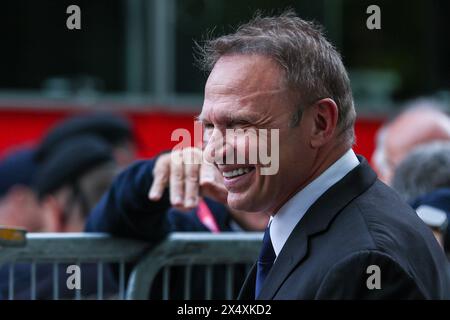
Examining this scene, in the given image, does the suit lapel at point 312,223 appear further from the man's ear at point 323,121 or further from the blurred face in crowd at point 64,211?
the blurred face in crowd at point 64,211

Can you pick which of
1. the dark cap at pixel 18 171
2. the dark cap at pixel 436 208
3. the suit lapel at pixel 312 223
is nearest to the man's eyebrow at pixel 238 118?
the suit lapel at pixel 312 223

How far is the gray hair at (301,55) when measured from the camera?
7.25 feet

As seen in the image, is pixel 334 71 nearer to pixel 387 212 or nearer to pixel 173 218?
pixel 387 212

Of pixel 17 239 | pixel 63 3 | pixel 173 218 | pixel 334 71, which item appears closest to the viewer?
pixel 334 71

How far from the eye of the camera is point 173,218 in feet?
12.3

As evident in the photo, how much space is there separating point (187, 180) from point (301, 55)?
38.6 inches

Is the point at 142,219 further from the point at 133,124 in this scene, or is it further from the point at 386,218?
the point at 133,124

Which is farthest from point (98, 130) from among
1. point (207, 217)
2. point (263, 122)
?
Result: point (263, 122)

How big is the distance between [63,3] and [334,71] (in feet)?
17.8

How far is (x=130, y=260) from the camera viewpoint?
3.38m

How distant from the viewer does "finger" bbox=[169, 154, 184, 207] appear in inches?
121

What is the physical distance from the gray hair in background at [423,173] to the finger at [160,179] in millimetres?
1135

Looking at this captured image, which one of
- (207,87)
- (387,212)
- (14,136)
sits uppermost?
(207,87)
